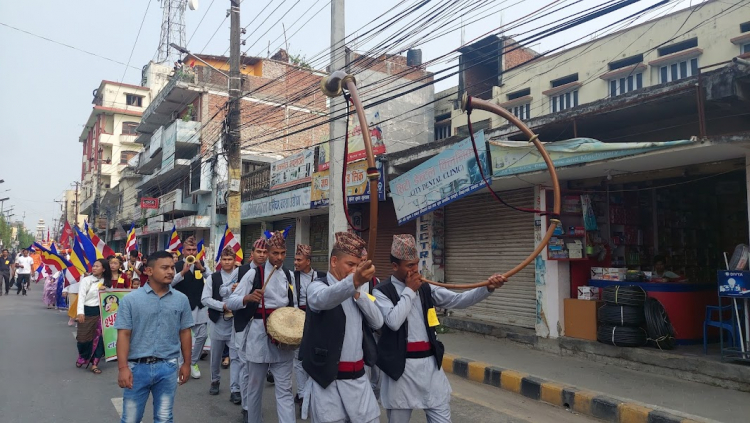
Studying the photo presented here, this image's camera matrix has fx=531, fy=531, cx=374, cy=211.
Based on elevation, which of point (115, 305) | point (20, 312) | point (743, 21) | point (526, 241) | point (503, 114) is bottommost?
point (20, 312)

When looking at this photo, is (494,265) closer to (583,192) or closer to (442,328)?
(442,328)

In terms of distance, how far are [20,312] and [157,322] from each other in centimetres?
1418

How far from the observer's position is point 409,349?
3.57 metres

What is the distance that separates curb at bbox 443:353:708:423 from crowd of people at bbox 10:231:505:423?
2.63m

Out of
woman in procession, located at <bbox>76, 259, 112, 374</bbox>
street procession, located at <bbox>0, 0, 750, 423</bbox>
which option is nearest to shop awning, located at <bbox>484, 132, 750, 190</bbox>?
street procession, located at <bbox>0, 0, 750, 423</bbox>

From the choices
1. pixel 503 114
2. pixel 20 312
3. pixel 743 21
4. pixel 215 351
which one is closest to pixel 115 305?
pixel 215 351

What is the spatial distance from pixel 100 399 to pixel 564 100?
15646 millimetres

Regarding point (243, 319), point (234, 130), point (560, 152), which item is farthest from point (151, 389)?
point (234, 130)

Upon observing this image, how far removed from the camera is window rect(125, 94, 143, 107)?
5384cm

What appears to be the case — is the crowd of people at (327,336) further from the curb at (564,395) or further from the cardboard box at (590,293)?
the cardboard box at (590,293)

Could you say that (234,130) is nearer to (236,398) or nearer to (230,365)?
(230,365)

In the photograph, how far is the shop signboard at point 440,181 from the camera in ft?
30.3

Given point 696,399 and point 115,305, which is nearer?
point 696,399

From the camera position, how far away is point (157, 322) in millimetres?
3795
